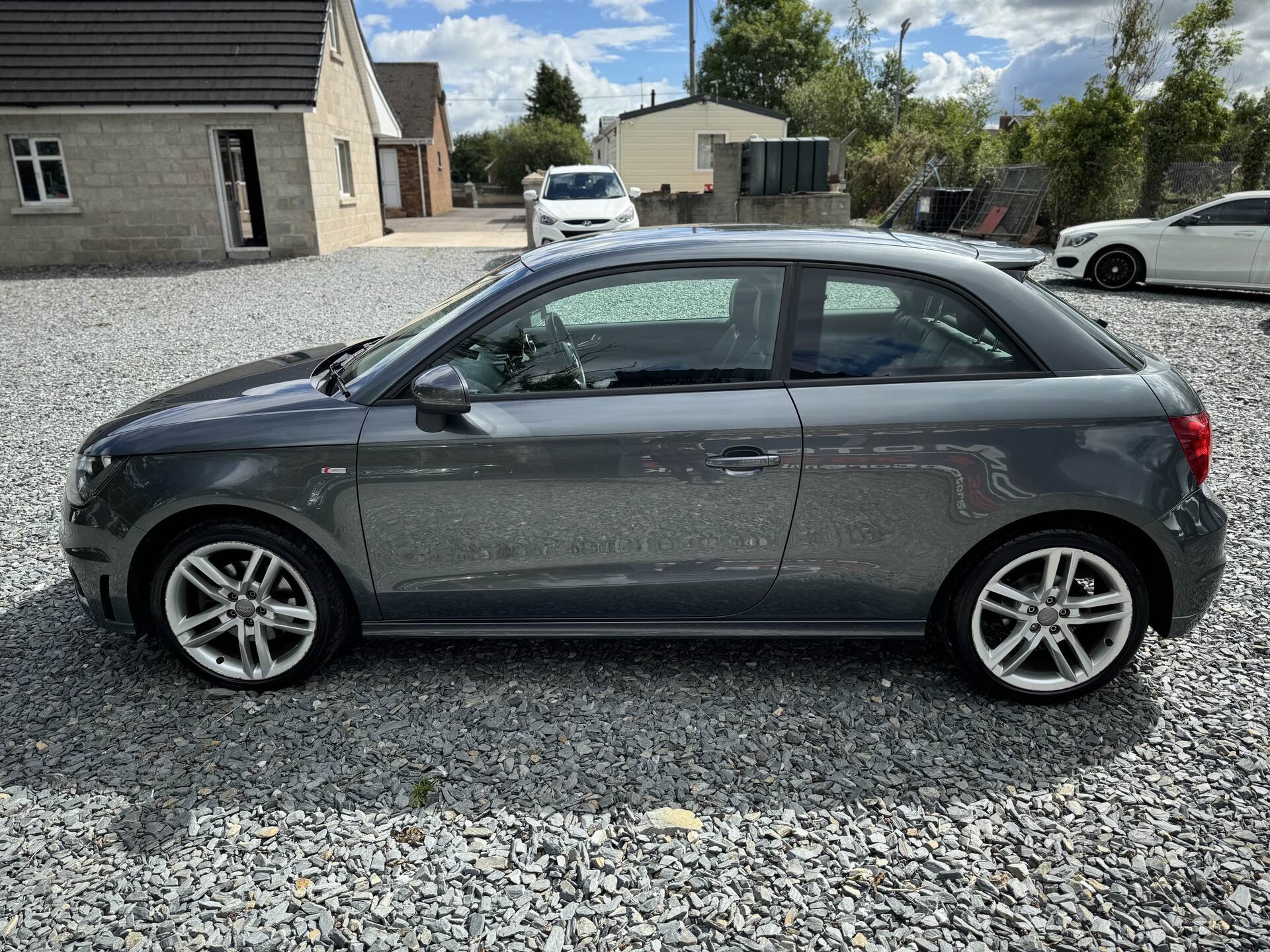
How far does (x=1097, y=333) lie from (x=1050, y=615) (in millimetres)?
1053

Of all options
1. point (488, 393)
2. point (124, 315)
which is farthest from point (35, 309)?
→ point (488, 393)

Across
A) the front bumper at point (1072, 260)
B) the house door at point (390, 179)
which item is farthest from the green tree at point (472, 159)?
the front bumper at point (1072, 260)

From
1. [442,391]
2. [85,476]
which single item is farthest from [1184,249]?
[85,476]

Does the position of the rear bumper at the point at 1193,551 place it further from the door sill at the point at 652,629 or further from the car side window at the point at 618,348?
the car side window at the point at 618,348

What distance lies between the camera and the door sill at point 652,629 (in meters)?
3.32

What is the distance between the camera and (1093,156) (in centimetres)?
1855

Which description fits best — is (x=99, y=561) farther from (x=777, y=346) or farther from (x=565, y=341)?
(x=777, y=346)

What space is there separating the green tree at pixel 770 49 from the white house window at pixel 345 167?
149 ft

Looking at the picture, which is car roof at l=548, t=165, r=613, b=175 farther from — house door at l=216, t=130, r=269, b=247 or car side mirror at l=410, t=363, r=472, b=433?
car side mirror at l=410, t=363, r=472, b=433

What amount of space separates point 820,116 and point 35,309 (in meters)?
39.0

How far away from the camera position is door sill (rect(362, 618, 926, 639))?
3318mm

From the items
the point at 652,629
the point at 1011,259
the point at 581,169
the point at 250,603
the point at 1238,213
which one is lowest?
the point at 652,629

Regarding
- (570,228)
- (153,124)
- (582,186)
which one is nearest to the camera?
(570,228)

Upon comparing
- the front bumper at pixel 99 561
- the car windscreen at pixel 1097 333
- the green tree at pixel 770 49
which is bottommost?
the front bumper at pixel 99 561
